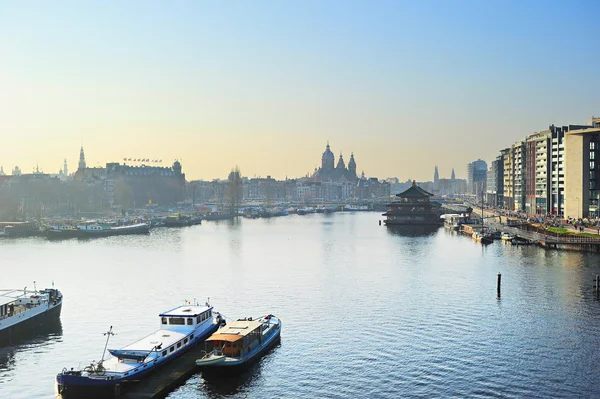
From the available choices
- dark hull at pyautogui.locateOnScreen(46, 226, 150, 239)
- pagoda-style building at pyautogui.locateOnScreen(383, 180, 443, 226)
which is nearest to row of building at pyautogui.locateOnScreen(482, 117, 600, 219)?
pagoda-style building at pyautogui.locateOnScreen(383, 180, 443, 226)

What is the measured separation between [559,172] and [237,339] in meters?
124

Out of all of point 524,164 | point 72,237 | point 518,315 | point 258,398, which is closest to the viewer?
point 258,398

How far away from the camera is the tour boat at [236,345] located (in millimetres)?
37281

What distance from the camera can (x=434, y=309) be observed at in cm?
5275

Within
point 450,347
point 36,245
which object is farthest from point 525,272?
point 36,245

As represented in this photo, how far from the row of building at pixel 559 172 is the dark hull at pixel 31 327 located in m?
103

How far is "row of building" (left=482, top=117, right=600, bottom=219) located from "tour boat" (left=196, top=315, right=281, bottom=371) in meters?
98.5

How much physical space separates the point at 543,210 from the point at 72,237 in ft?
340

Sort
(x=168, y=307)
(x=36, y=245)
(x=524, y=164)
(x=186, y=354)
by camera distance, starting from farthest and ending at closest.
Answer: (x=524, y=164) < (x=36, y=245) < (x=168, y=307) < (x=186, y=354)

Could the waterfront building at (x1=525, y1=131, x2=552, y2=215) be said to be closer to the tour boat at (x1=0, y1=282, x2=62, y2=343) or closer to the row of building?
the row of building

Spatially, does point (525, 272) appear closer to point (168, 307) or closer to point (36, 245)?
point (168, 307)

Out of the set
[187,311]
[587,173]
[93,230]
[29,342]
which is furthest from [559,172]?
[29,342]

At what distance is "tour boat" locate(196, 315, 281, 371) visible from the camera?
3728cm

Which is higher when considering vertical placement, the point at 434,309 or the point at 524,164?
the point at 524,164
